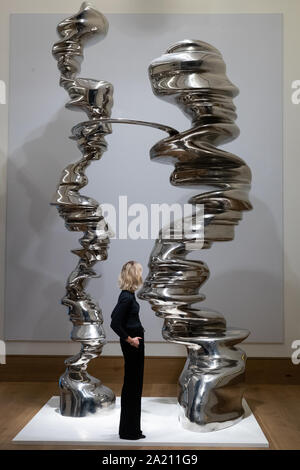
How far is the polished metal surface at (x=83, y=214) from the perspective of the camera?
3.46 m

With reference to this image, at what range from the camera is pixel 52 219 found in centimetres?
438

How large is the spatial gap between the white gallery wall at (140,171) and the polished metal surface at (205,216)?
0.94 metres

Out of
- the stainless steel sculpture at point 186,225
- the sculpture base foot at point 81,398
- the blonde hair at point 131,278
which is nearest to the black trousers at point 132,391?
the blonde hair at point 131,278

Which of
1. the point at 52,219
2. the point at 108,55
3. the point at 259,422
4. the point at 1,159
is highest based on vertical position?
the point at 108,55

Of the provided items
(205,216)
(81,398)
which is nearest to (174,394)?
(81,398)

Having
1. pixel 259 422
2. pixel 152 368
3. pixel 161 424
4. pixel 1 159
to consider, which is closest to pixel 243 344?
pixel 152 368

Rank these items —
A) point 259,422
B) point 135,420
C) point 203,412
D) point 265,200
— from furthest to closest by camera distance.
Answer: point 265,200 < point 259,422 < point 203,412 < point 135,420

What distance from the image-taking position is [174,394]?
13.2 feet

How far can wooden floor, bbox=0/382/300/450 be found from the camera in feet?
10.0

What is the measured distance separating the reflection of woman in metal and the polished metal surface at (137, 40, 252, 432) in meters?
0.24

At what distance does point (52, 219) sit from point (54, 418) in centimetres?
154

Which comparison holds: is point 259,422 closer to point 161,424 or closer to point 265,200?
point 161,424

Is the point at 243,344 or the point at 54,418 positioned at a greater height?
the point at 243,344

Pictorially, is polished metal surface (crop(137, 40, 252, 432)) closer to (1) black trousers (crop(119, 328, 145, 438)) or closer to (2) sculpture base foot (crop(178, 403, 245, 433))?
(2) sculpture base foot (crop(178, 403, 245, 433))
